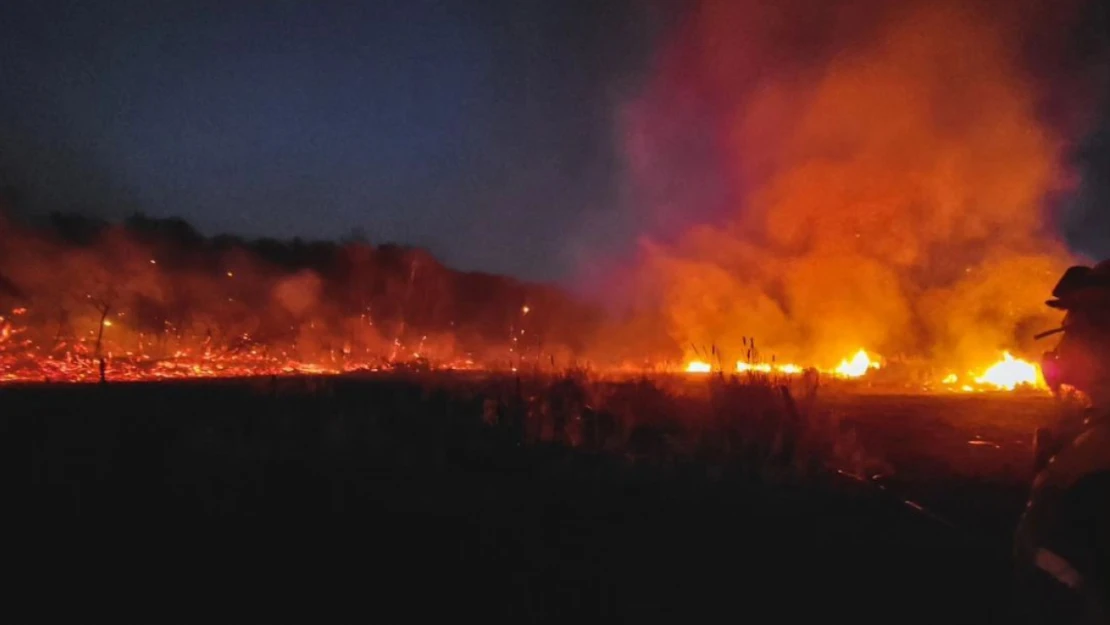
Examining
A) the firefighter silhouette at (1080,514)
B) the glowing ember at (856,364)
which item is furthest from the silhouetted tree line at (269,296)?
the firefighter silhouette at (1080,514)

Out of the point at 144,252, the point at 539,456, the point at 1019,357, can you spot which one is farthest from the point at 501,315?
the point at 539,456

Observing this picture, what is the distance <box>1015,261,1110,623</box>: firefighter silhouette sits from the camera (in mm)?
1884

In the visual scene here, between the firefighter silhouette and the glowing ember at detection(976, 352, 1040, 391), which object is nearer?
the firefighter silhouette

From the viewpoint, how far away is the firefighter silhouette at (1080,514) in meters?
1.88

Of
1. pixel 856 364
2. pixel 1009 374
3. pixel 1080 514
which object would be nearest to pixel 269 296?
pixel 856 364

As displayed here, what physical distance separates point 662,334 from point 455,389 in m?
18.2

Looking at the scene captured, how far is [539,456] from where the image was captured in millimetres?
7859

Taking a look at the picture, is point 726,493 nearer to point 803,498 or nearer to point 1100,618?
point 803,498

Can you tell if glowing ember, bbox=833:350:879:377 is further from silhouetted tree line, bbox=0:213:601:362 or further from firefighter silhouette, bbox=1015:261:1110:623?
firefighter silhouette, bbox=1015:261:1110:623

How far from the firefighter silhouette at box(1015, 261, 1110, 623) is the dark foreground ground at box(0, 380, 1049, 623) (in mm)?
2769

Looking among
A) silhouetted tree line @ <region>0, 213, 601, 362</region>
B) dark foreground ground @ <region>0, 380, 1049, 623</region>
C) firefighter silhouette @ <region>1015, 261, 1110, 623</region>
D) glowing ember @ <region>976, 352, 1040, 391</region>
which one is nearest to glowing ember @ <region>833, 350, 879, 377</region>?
glowing ember @ <region>976, 352, 1040, 391</region>

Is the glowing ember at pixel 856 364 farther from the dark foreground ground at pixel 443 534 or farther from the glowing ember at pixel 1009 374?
the dark foreground ground at pixel 443 534

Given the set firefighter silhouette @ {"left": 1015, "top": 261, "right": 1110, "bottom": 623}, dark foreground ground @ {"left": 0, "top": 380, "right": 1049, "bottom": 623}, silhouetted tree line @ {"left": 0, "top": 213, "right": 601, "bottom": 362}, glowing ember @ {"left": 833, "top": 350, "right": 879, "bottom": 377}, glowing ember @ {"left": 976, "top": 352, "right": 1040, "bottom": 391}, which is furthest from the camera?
silhouetted tree line @ {"left": 0, "top": 213, "right": 601, "bottom": 362}

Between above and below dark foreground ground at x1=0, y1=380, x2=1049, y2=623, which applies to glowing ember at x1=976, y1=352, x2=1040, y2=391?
above
